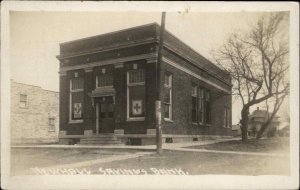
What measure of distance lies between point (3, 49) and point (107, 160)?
3138mm

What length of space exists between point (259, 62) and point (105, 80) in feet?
15.9

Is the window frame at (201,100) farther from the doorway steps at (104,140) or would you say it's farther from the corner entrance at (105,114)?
the corner entrance at (105,114)

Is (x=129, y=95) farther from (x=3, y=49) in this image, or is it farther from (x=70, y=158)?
(x=3, y=49)

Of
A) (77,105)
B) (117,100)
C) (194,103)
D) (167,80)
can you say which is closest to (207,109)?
(194,103)

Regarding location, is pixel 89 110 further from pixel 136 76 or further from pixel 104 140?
pixel 136 76

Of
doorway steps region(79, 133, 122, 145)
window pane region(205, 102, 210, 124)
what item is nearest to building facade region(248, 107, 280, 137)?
window pane region(205, 102, 210, 124)

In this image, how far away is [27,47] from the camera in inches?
337

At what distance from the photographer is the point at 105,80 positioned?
12.1m

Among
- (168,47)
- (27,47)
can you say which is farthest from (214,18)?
(27,47)

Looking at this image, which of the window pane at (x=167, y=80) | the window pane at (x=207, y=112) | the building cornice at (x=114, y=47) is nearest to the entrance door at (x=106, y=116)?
the building cornice at (x=114, y=47)

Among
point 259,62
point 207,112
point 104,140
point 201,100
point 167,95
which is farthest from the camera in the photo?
point 207,112

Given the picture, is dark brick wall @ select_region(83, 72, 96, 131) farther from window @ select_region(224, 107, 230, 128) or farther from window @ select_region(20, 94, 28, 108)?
window @ select_region(224, 107, 230, 128)

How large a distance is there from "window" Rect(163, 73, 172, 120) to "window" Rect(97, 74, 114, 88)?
1574mm

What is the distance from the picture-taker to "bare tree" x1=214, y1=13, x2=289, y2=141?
827 cm
